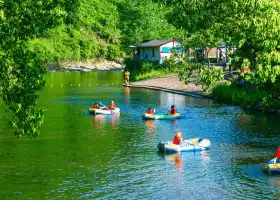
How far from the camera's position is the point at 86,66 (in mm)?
119688

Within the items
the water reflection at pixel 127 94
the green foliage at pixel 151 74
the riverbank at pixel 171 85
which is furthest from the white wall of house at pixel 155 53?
the water reflection at pixel 127 94

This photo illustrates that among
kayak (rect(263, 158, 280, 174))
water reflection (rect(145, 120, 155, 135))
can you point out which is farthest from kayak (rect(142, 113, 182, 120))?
kayak (rect(263, 158, 280, 174))

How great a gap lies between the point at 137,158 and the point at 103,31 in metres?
98.5

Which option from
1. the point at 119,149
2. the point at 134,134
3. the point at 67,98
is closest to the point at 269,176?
the point at 119,149

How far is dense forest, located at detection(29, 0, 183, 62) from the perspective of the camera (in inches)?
4700

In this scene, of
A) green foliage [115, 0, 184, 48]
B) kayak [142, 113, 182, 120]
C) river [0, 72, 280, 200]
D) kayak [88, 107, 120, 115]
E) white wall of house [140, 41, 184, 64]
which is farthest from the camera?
green foliage [115, 0, 184, 48]

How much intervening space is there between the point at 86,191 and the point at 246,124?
65.5ft

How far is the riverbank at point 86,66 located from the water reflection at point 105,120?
218 feet

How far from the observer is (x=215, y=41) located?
1986 centimetres

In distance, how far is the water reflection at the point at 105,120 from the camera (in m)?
44.5

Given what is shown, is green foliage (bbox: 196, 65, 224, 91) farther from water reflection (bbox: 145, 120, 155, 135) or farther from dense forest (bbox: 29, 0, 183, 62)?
dense forest (bbox: 29, 0, 183, 62)

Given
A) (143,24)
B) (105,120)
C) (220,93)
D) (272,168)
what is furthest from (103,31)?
(272,168)

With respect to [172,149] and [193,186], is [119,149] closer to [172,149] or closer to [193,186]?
[172,149]

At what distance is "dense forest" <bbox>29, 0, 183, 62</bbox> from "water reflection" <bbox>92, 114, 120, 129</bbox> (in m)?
65.9
